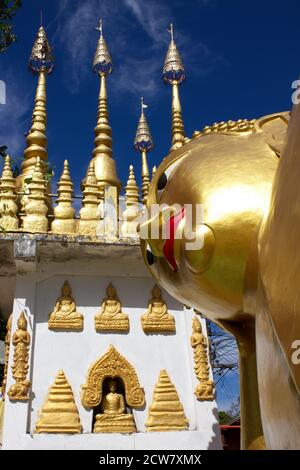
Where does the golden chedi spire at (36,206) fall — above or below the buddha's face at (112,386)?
above

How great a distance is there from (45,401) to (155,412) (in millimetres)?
1593

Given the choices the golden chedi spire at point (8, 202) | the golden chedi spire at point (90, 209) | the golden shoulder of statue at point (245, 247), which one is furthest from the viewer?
the golden chedi spire at point (90, 209)

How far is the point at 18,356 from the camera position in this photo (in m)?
7.43

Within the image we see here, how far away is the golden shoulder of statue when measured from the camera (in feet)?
7.57

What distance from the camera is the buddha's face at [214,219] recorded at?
3023 mm

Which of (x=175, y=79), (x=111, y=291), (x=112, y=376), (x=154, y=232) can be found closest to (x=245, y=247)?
(x=154, y=232)

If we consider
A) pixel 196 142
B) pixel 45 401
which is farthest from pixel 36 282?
pixel 196 142

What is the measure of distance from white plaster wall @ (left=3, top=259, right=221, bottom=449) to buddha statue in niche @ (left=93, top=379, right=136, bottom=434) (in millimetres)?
117

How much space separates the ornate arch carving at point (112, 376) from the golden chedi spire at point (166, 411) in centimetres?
22

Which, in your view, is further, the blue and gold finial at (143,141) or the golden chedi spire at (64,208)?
the blue and gold finial at (143,141)

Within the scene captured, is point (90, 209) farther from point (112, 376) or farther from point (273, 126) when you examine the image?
point (273, 126)

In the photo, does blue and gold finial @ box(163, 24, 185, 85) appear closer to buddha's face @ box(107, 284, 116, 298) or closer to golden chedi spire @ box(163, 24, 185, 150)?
golden chedi spire @ box(163, 24, 185, 150)

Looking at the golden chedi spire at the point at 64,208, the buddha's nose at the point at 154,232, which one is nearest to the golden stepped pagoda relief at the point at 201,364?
the golden chedi spire at the point at 64,208

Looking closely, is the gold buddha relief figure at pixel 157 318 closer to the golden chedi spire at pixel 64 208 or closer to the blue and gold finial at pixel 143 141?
the golden chedi spire at pixel 64 208
